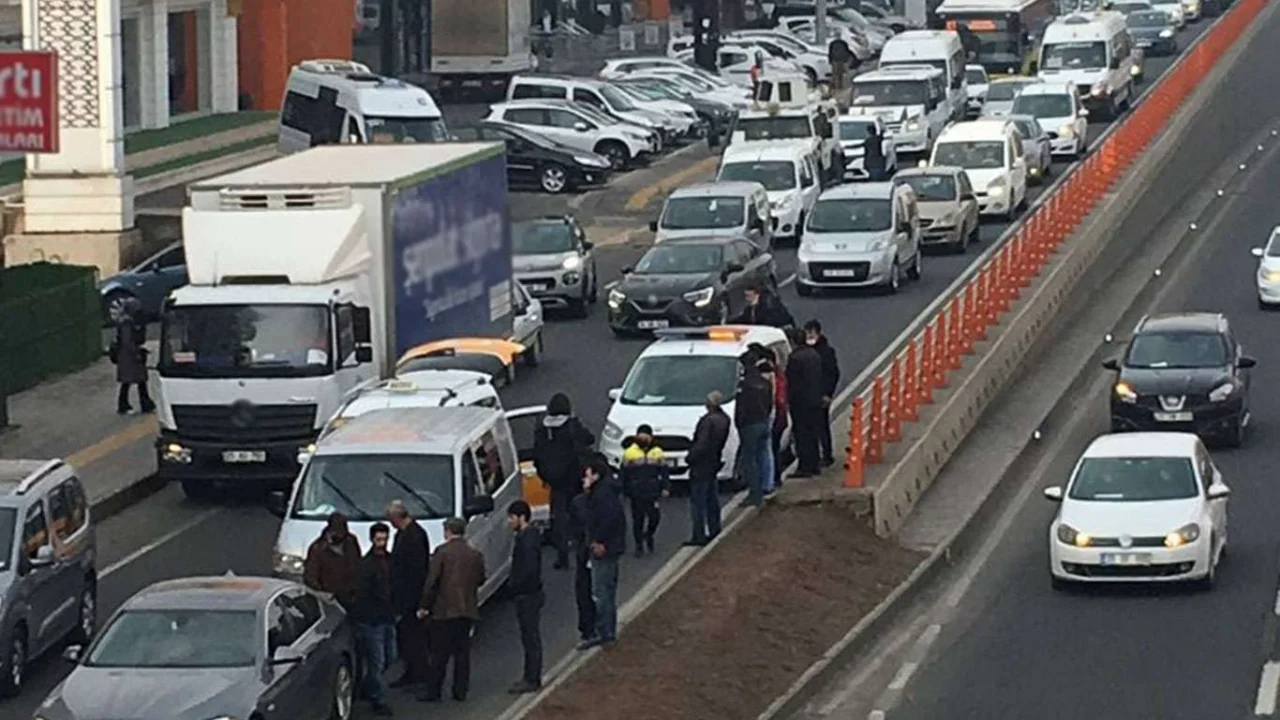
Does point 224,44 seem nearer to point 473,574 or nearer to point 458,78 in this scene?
point 458,78

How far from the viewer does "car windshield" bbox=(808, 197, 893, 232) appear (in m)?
45.3

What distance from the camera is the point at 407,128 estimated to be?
54344mm

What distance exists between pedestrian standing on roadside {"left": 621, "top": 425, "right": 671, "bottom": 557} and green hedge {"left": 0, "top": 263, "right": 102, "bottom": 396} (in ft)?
37.5

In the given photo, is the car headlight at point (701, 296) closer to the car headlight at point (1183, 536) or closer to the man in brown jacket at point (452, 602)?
the car headlight at point (1183, 536)

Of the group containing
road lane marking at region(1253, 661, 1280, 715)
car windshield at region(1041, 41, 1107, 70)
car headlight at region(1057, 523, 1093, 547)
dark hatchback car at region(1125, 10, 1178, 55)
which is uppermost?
dark hatchback car at region(1125, 10, 1178, 55)

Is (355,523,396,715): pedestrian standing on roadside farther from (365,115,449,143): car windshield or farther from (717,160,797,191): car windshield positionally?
(365,115,449,143): car windshield

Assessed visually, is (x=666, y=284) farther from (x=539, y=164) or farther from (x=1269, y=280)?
(x=539, y=164)

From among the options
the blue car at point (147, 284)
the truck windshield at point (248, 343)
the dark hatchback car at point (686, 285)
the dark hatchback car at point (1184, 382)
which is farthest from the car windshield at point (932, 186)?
the truck windshield at point (248, 343)

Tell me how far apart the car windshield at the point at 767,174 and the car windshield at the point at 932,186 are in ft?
7.20

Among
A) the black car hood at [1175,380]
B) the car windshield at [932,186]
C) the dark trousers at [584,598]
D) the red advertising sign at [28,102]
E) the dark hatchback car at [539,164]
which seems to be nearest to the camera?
→ the dark trousers at [584,598]

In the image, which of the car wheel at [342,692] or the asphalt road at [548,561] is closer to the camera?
the car wheel at [342,692]

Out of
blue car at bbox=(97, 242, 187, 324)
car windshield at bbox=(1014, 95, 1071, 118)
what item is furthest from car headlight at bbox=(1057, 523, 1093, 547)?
car windshield at bbox=(1014, 95, 1071, 118)

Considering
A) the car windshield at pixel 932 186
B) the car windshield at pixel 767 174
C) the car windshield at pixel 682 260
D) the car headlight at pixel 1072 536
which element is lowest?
the car headlight at pixel 1072 536

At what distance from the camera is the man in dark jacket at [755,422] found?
28.4 m
